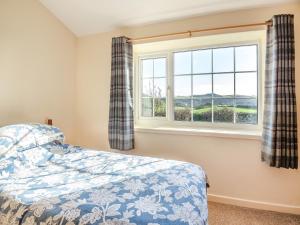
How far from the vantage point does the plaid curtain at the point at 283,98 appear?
2.07 meters

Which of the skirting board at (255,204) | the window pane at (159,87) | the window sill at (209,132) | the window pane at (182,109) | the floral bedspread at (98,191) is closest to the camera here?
the floral bedspread at (98,191)

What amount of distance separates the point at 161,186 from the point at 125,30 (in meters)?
2.15

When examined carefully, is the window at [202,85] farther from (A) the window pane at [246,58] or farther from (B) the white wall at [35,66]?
(B) the white wall at [35,66]

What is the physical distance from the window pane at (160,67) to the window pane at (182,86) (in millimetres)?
196

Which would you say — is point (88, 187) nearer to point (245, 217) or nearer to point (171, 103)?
point (245, 217)

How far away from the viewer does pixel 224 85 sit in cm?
272

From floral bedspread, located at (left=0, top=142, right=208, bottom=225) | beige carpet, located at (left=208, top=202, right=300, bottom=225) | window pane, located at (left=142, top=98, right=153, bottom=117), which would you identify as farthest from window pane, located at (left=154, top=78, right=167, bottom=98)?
beige carpet, located at (left=208, top=202, right=300, bottom=225)

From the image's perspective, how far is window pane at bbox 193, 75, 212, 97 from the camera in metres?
2.79

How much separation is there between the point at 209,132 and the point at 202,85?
0.63 metres

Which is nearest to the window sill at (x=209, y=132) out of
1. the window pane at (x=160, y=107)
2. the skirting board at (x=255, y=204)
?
the window pane at (x=160, y=107)

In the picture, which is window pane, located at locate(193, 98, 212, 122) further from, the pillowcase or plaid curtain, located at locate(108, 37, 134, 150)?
the pillowcase

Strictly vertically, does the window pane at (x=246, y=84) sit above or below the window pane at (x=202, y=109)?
above

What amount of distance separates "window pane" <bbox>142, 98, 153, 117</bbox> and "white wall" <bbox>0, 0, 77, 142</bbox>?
0.96m

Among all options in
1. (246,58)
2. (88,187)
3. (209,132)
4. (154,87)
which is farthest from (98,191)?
(246,58)
